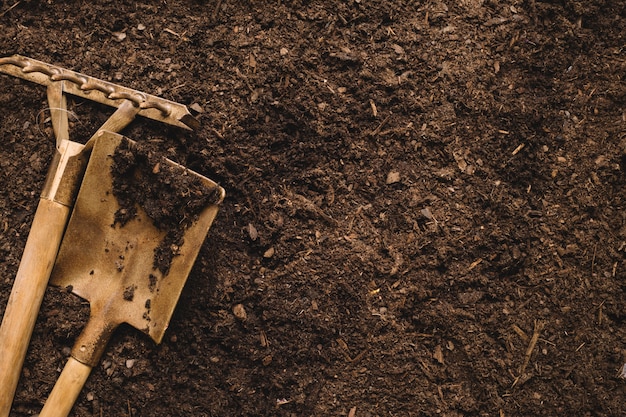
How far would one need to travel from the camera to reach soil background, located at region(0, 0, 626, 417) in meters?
1.64

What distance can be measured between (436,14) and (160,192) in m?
1.03

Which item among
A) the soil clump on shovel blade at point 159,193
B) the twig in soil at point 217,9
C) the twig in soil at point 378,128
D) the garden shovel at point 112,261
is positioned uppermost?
the twig in soil at point 217,9

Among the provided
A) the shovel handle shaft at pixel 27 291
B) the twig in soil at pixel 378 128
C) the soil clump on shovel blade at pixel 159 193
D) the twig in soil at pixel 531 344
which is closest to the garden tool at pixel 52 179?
the shovel handle shaft at pixel 27 291

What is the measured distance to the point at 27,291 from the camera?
1605 millimetres

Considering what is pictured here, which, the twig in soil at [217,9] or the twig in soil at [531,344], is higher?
the twig in soil at [217,9]

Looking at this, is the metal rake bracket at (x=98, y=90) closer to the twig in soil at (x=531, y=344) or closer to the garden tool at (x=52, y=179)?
the garden tool at (x=52, y=179)

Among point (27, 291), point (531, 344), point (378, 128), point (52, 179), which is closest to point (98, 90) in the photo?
point (52, 179)

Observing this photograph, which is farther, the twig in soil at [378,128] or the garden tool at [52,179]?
the twig in soil at [378,128]

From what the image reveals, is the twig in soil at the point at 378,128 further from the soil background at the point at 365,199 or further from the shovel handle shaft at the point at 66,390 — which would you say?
the shovel handle shaft at the point at 66,390

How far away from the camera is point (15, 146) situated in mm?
1737

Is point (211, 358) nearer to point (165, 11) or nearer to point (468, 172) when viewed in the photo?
point (468, 172)

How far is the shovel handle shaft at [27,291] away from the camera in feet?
5.21

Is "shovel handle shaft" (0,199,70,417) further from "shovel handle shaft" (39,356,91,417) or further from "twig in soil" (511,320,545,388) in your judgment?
"twig in soil" (511,320,545,388)

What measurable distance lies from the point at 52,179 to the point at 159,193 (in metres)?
0.33
